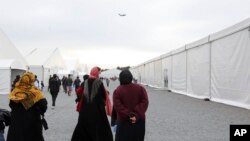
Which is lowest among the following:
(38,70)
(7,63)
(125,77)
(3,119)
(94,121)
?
(94,121)

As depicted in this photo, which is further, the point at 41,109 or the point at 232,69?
the point at 232,69

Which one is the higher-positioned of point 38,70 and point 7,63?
point 7,63

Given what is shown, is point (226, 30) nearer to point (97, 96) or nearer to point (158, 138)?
point (158, 138)

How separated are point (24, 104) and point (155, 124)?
21.7 ft

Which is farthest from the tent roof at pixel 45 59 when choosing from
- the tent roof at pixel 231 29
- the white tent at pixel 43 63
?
the tent roof at pixel 231 29

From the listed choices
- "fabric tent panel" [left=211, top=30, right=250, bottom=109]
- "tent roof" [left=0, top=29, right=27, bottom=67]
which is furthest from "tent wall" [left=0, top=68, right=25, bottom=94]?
"fabric tent panel" [left=211, top=30, right=250, bottom=109]

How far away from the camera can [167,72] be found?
39625 mm

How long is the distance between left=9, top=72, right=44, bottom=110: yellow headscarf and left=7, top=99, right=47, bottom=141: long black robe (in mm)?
81

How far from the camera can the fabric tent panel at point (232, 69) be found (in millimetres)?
17750

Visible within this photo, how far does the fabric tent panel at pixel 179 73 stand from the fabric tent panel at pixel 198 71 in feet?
5.77

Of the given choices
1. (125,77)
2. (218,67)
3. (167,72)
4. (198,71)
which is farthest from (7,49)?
(125,77)

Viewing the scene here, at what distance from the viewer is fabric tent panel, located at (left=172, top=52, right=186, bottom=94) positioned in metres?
31.7

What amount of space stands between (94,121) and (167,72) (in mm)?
32806

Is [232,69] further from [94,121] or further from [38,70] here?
[38,70]
